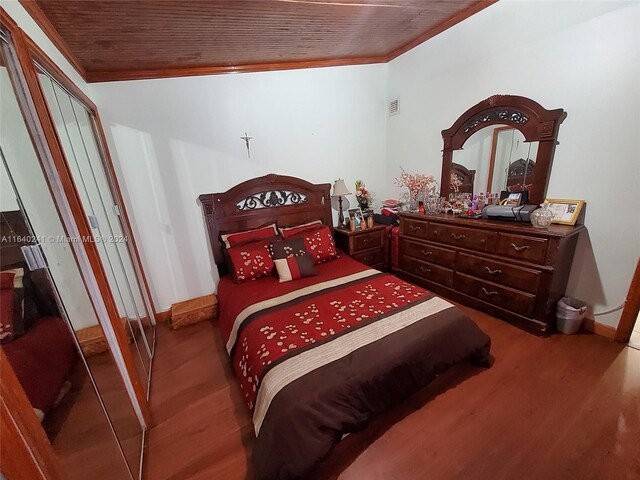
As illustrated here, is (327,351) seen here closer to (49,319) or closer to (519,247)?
(49,319)

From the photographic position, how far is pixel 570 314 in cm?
195

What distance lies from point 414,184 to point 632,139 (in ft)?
5.09

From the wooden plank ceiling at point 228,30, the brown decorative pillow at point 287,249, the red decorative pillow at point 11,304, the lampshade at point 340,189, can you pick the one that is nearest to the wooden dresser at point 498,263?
the lampshade at point 340,189

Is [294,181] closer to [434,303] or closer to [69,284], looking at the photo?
[434,303]

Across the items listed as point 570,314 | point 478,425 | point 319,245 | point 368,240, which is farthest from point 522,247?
point 319,245

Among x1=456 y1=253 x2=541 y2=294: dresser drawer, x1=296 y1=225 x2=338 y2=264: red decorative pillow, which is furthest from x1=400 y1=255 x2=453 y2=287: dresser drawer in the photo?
x1=296 y1=225 x2=338 y2=264: red decorative pillow

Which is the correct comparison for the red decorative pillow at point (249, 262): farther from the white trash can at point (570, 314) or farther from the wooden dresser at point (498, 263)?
the white trash can at point (570, 314)

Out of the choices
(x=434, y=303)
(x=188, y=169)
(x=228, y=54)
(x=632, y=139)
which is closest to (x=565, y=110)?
(x=632, y=139)

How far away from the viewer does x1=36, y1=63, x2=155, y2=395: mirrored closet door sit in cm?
139

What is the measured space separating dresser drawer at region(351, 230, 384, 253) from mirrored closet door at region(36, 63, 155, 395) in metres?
2.07

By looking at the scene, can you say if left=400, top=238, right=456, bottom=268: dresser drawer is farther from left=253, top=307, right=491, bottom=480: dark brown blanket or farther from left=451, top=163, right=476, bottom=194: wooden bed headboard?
left=253, top=307, right=491, bottom=480: dark brown blanket

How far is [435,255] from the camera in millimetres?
2555

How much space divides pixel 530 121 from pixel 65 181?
297cm

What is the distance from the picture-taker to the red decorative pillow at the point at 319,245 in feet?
8.36
